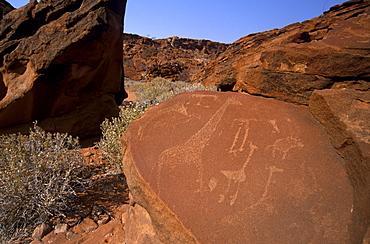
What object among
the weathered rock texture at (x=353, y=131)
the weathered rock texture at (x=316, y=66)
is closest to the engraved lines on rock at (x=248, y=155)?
the weathered rock texture at (x=353, y=131)

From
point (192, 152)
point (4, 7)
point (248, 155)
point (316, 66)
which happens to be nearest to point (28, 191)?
point (192, 152)

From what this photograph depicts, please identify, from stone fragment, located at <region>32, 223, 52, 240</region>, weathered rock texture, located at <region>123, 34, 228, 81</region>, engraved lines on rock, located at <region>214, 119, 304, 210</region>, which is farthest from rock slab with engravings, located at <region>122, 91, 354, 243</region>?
weathered rock texture, located at <region>123, 34, 228, 81</region>

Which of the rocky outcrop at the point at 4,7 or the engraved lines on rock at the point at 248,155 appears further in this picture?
the rocky outcrop at the point at 4,7

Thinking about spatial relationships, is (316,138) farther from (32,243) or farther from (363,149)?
(32,243)

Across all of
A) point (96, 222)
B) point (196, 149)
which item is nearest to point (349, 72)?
point (196, 149)

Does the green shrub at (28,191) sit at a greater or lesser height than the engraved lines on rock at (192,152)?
lesser

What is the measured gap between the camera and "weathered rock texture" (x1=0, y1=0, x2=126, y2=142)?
12.6ft

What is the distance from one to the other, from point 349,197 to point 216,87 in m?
4.35

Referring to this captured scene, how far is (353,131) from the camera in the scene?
1.47 metres

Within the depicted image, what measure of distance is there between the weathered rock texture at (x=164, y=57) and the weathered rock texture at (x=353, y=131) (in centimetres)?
880

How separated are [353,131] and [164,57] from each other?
19.3 m

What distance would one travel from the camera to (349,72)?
2113mm

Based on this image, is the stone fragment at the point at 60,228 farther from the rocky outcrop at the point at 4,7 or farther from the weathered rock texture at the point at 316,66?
the rocky outcrop at the point at 4,7

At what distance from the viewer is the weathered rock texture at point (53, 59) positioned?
385cm
